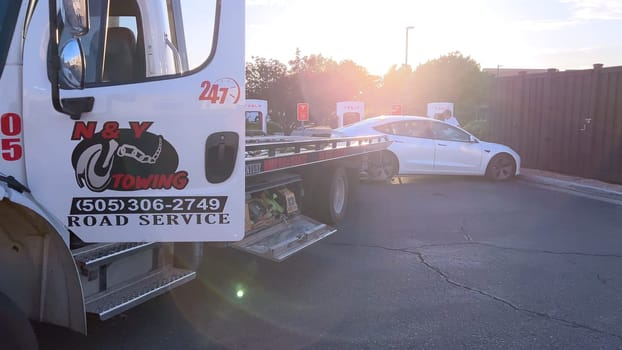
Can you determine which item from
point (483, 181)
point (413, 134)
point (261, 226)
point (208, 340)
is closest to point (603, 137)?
point (483, 181)

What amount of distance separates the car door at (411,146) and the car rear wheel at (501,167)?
149cm

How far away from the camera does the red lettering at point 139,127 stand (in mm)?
3029

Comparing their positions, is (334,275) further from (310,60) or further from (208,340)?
(310,60)

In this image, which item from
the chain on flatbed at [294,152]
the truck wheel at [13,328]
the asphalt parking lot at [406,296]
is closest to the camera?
the truck wheel at [13,328]

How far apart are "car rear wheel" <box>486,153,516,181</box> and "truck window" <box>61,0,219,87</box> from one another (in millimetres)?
9790

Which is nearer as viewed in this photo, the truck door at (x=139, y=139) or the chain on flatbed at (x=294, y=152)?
the truck door at (x=139, y=139)

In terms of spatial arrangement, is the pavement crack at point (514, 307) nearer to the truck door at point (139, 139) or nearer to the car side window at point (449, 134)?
the truck door at point (139, 139)

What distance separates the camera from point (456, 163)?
39.4ft

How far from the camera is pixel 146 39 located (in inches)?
147

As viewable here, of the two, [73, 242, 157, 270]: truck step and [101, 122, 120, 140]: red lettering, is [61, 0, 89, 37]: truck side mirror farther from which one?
[73, 242, 157, 270]: truck step

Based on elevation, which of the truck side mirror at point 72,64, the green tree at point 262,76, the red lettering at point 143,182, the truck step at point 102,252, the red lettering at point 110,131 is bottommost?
the truck step at point 102,252

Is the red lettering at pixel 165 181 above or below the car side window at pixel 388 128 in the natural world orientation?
below

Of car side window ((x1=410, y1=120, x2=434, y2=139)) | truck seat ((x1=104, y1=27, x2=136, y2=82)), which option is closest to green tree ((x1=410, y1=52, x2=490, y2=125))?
car side window ((x1=410, y1=120, x2=434, y2=139))

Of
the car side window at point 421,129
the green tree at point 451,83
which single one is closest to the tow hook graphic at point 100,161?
the car side window at point 421,129
